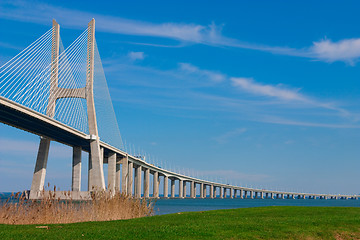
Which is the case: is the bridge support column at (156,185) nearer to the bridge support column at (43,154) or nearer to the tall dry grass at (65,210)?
the bridge support column at (43,154)

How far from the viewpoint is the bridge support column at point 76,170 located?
66.4m

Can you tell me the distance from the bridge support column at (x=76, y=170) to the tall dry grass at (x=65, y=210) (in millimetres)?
43472

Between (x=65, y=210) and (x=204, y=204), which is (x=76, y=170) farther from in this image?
(x=65, y=210)

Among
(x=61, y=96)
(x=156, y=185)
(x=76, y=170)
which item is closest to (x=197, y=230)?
(x=61, y=96)

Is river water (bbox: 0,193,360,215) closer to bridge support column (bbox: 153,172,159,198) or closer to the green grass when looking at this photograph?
bridge support column (bbox: 153,172,159,198)

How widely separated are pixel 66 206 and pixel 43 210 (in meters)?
1.22

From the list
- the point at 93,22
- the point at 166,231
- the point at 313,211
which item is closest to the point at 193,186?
the point at 93,22

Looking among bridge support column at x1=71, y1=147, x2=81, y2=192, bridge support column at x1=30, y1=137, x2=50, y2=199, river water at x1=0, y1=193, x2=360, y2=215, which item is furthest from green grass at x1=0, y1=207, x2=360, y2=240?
bridge support column at x1=71, y1=147, x2=81, y2=192

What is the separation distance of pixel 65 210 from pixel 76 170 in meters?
47.6

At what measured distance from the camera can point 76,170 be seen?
220ft

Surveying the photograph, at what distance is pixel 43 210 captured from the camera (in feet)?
65.3

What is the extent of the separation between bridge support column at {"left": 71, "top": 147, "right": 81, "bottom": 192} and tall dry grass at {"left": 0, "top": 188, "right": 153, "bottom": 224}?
4347 centimetres

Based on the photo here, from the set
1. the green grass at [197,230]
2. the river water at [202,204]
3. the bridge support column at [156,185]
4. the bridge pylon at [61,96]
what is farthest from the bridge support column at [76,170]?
the bridge support column at [156,185]

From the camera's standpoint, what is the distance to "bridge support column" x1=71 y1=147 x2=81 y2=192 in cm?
A: 6645
